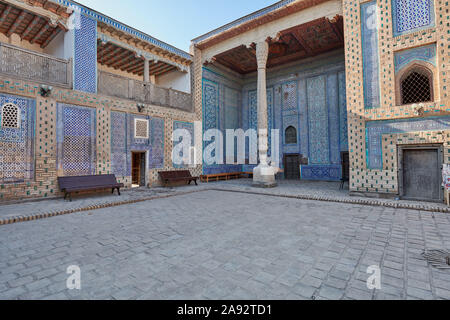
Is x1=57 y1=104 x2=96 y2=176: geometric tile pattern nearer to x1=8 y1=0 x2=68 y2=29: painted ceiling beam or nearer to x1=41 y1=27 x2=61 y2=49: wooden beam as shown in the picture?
x1=8 y1=0 x2=68 y2=29: painted ceiling beam

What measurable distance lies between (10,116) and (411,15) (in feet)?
42.7

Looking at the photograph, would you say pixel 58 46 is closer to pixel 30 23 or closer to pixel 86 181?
pixel 30 23

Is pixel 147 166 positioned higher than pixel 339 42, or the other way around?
pixel 339 42

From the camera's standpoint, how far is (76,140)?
8.71 meters

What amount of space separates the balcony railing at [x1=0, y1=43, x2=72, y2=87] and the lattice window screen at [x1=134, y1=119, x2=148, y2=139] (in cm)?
295

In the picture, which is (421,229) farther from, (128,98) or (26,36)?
(26,36)

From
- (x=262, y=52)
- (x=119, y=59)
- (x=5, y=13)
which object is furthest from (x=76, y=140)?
(x=262, y=52)

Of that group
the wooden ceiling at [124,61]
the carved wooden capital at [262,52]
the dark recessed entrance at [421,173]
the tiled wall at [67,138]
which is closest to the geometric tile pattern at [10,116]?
the tiled wall at [67,138]

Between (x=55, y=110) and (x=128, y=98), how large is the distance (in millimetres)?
3054

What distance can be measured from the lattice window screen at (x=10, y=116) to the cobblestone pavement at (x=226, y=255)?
162 inches

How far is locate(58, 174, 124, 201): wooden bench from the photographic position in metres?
7.83

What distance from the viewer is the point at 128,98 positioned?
1059 centimetres

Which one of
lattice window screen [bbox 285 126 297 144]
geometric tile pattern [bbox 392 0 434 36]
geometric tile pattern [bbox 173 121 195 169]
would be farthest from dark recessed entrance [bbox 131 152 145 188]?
geometric tile pattern [bbox 392 0 434 36]
